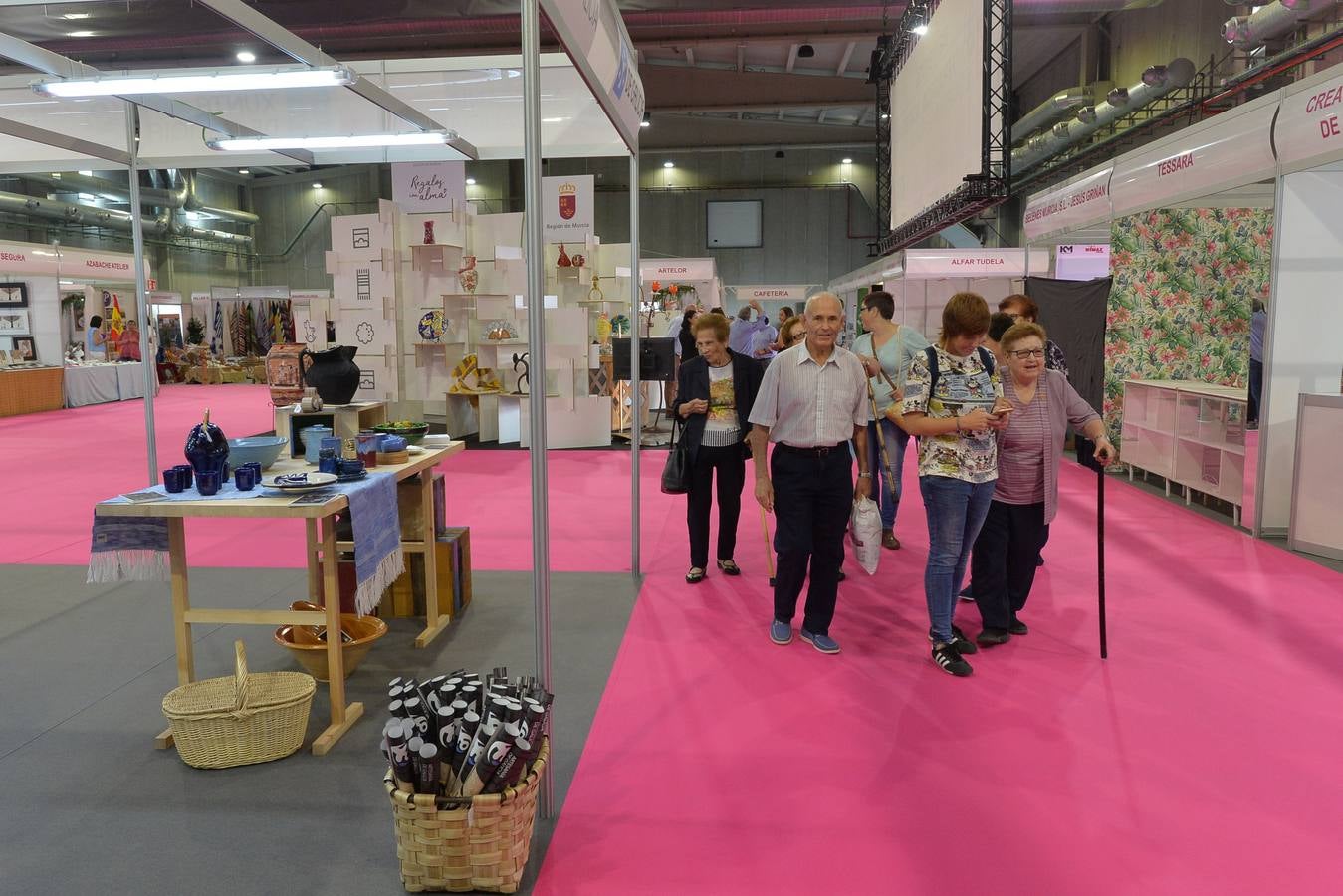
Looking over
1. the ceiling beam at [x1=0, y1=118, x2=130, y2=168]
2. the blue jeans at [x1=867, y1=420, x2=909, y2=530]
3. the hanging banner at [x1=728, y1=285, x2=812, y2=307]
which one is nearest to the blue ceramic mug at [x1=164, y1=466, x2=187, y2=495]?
the ceiling beam at [x1=0, y1=118, x2=130, y2=168]

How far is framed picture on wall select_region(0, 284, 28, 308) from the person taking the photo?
48.5 feet

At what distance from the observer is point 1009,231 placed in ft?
65.9

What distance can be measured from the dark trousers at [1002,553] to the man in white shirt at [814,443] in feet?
1.90

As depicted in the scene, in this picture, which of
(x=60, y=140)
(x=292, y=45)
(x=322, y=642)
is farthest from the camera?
(x=60, y=140)

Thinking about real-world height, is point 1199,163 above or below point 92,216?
below

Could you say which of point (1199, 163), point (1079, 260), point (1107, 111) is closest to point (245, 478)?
point (1199, 163)

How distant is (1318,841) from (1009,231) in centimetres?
1938

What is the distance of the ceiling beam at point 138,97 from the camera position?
14.2 feet

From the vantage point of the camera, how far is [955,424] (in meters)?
3.34

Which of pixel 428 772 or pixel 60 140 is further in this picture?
pixel 60 140

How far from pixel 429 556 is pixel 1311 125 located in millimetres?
5103

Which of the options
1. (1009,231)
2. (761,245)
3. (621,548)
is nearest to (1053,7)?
(1009,231)

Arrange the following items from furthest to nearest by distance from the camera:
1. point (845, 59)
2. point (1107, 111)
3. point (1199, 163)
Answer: point (845, 59), point (1107, 111), point (1199, 163)

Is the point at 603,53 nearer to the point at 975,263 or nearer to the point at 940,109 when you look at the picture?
the point at 940,109
